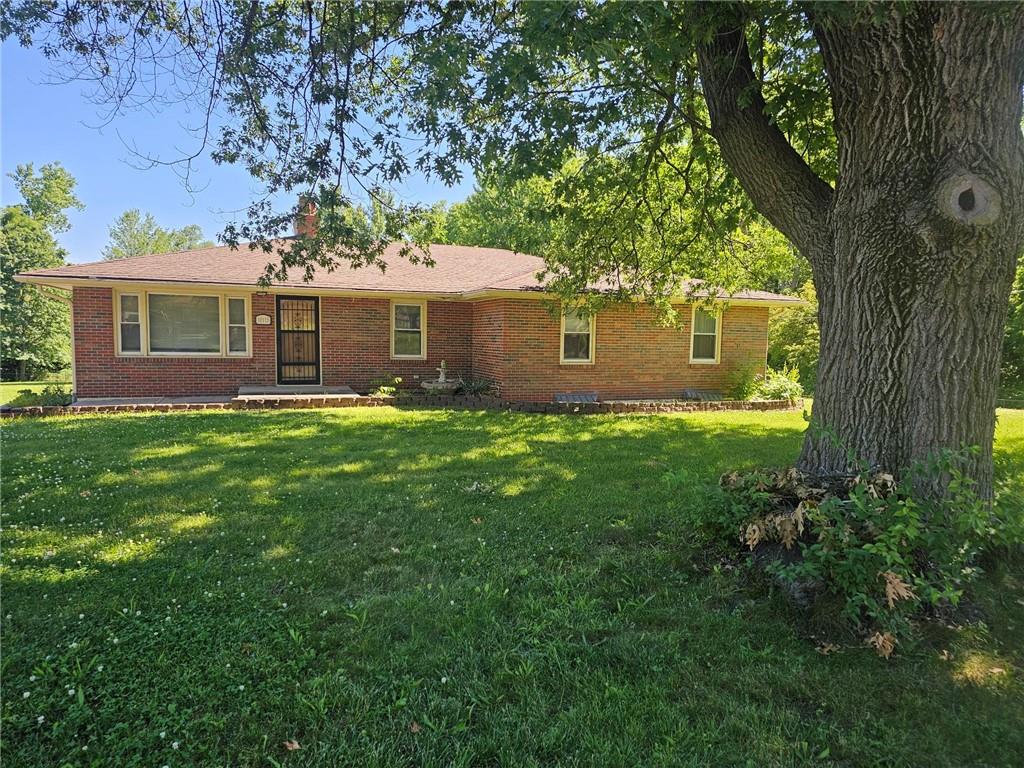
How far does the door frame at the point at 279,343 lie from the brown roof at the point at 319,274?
0.50 m

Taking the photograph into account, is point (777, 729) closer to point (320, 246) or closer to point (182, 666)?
point (182, 666)

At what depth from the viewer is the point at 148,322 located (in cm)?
1239

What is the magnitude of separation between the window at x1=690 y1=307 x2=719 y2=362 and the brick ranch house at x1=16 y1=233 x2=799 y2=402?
0.09 ft

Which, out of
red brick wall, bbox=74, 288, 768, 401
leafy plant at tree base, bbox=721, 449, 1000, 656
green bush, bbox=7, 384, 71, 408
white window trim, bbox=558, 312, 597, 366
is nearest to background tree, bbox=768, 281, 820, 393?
red brick wall, bbox=74, 288, 768, 401

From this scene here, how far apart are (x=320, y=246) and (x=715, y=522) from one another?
4628mm

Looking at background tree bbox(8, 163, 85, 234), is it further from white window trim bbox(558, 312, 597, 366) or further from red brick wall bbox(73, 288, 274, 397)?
white window trim bbox(558, 312, 597, 366)

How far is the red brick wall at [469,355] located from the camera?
12156mm

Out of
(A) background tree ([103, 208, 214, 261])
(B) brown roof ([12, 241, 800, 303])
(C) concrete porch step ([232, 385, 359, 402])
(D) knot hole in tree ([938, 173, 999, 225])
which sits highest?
(A) background tree ([103, 208, 214, 261])

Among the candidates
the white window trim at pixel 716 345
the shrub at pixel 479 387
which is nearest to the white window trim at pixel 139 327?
the shrub at pixel 479 387

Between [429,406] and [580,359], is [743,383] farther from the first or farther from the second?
[429,406]

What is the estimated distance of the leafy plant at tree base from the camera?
111 inches

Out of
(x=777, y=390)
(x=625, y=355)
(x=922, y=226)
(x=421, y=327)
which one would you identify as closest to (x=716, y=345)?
(x=777, y=390)

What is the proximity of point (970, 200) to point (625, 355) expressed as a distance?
10.7m

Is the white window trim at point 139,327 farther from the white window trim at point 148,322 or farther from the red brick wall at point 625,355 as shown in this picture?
the red brick wall at point 625,355
